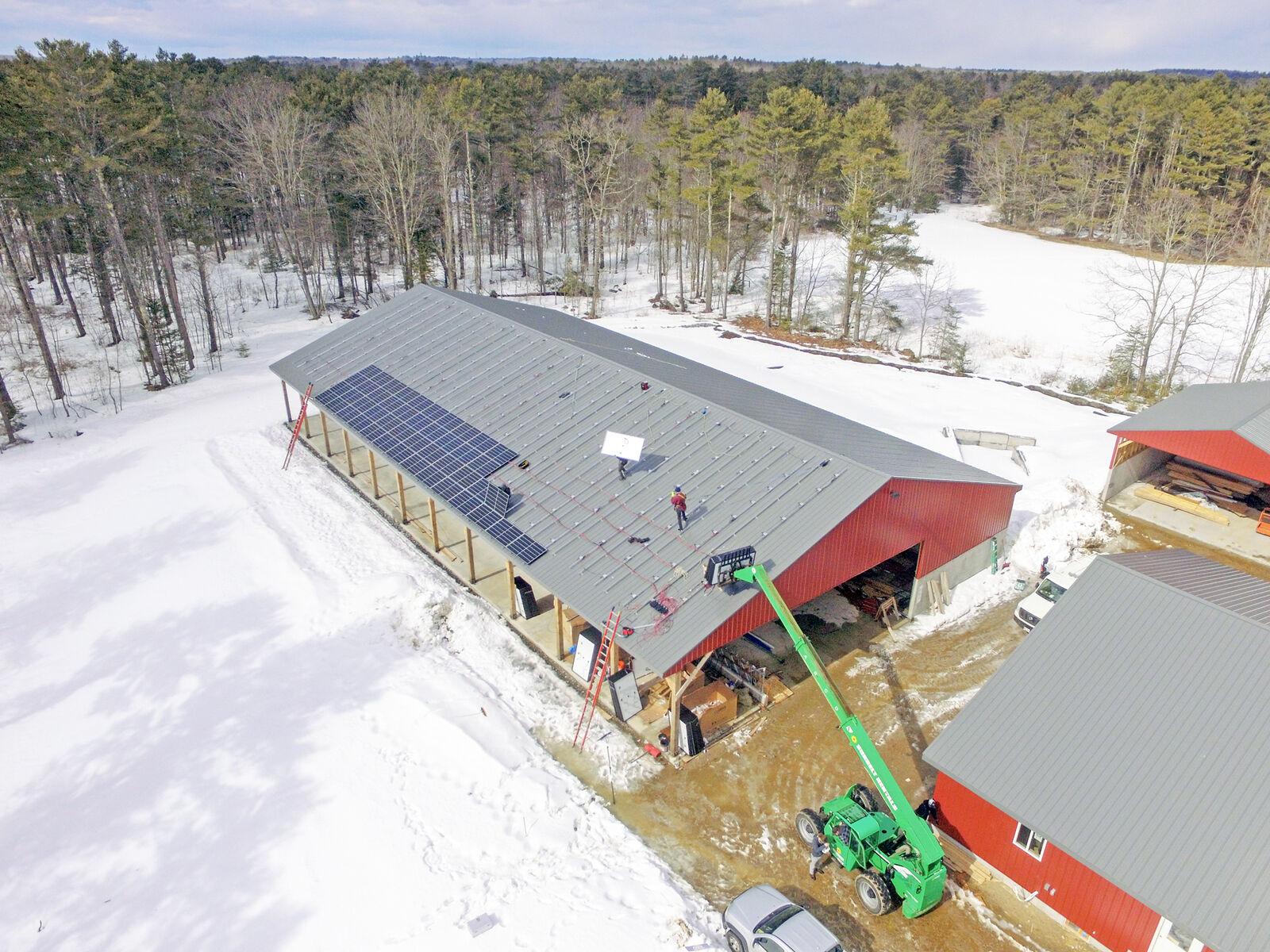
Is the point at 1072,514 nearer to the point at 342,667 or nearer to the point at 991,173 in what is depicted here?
the point at 342,667

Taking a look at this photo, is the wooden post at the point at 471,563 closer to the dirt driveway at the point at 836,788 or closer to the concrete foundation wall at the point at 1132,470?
the dirt driveway at the point at 836,788

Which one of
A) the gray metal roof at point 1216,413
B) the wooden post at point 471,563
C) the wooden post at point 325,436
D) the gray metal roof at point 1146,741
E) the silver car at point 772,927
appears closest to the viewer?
the gray metal roof at point 1146,741

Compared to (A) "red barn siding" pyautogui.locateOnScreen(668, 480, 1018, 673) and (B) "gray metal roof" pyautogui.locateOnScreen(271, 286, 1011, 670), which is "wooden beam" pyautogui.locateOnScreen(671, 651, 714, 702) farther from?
(B) "gray metal roof" pyautogui.locateOnScreen(271, 286, 1011, 670)

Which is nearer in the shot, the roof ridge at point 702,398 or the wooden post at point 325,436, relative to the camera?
the roof ridge at point 702,398

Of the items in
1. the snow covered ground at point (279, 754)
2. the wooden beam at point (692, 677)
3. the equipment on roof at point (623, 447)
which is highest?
the equipment on roof at point (623, 447)

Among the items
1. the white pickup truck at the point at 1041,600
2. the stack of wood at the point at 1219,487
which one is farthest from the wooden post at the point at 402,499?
the stack of wood at the point at 1219,487

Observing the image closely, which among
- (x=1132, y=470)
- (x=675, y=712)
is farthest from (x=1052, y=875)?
(x=1132, y=470)
